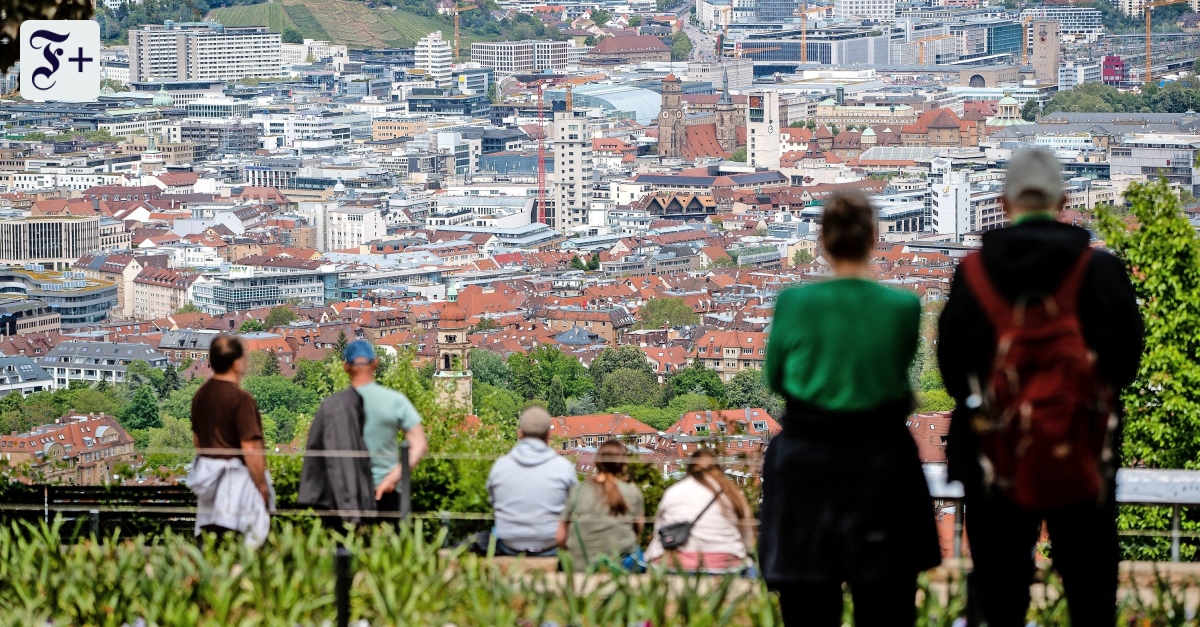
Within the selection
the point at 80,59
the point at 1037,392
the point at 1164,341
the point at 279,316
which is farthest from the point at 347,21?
the point at 1037,392

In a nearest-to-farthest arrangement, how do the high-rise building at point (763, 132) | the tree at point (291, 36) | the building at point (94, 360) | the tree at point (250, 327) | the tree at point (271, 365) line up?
1. the tree at point (271, 365)
2. the building at point (94, 360)
3. the tree at point (250, 327)
4. the high-rise building at point (763, 132)
5. the tree at point (291, 36)

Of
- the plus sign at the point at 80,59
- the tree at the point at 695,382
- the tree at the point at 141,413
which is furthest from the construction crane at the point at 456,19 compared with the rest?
the plus sign at the point at 80,59

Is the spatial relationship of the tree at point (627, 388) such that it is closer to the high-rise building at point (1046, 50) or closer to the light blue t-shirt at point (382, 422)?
the light blue t-shirt at point (382, 422)

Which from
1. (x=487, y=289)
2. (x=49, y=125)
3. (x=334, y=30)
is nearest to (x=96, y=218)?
(x=487, y=289)

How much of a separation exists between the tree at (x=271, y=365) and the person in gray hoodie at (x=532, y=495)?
80.5 feet

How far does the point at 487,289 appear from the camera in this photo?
37.2m

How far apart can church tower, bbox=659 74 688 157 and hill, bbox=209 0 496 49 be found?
15844mm

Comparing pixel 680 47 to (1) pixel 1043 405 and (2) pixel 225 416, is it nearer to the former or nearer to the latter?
(2) pixel 225 416

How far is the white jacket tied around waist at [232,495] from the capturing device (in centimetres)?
293

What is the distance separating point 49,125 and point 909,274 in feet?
105

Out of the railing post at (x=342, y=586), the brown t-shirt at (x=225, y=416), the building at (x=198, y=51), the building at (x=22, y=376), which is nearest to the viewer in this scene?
the railing post at (x=342, y=586)

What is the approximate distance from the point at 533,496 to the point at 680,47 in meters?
70.0

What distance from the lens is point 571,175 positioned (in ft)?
158

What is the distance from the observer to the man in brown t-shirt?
2.94m
